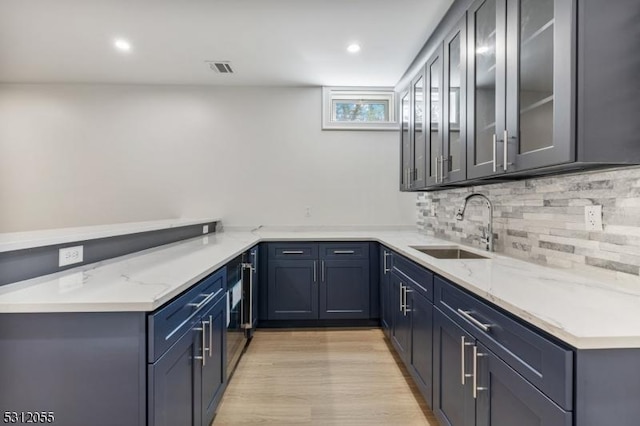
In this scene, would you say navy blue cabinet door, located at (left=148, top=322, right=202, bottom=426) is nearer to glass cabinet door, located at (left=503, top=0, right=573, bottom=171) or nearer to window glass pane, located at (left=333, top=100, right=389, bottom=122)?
glass cabinet door, located at (left=503, top=0, right=573, bottom=171)

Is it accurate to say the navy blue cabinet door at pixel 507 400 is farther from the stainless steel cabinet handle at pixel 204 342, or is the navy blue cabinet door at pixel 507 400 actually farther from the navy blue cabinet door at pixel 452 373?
the stainless steel cabinet handle at pixel 204 342

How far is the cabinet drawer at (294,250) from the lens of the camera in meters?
3.20

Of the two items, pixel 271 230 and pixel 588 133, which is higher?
pixel 588 133

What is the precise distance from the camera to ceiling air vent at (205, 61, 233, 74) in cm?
317

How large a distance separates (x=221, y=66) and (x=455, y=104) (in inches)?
93.1

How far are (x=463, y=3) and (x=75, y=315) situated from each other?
8.41 ft

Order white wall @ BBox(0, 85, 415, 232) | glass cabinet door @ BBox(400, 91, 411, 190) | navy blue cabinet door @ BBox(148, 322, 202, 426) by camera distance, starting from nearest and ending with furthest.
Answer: navy blue cabinet door @ BBox(148, 322, 202, 426)
glass cabinet door @ BBox(400, 91, 411, 190)
white wall @ BBox(0, 85, 415, 232)

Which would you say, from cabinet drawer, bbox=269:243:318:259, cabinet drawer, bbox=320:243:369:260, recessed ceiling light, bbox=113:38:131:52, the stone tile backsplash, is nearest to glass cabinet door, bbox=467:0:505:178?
the stone tile backsplash

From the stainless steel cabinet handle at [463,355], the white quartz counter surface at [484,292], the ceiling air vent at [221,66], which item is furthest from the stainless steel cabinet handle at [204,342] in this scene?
the ceiling air vent at [221,66]

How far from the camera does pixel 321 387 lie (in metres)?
→ 2.20

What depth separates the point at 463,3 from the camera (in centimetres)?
200

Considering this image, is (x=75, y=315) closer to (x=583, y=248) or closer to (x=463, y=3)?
(x=583, y=248)

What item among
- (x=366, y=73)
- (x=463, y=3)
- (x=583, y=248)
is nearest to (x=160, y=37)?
(x=366, y=73)

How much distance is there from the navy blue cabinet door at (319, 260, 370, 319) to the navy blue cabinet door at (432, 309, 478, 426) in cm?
148
